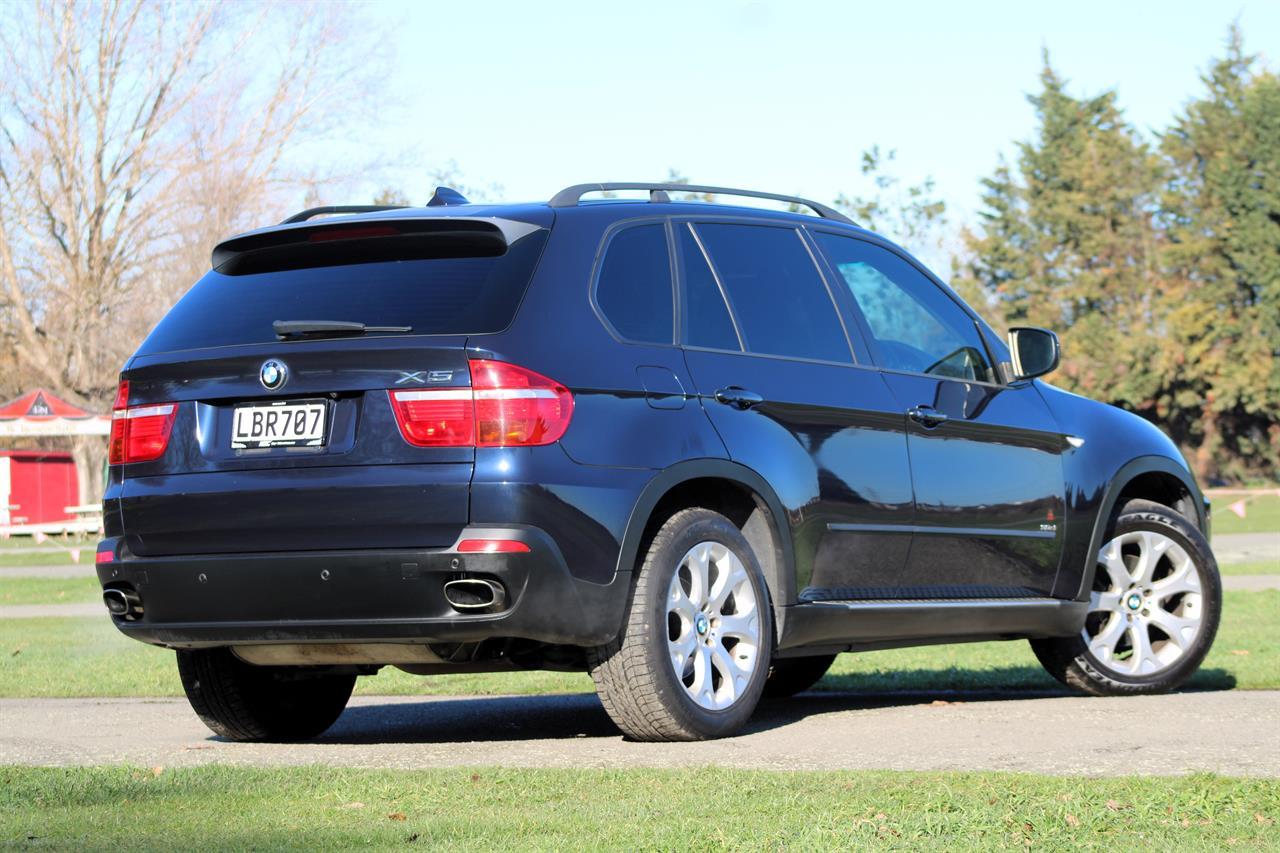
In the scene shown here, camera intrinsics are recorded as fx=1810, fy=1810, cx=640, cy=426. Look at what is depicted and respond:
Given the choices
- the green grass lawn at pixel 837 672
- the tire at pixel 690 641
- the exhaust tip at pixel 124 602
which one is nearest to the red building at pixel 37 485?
the green grass lawn at pixel 837 672

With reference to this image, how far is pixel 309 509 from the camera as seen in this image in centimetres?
572

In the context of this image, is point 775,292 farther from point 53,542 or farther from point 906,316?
point 53,542

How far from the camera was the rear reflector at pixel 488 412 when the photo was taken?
5578 millimetres

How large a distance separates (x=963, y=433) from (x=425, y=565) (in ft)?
8.83

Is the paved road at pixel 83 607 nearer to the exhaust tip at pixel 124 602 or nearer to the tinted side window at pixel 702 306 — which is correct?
the exhaust tip at pixel 124 602

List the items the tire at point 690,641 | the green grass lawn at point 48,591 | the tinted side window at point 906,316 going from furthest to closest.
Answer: the green grass lawn at point 48,591
the tinted side window at point 906,316
the tire at point 690,641

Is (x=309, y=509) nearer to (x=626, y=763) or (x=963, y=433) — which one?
(x=626, y=763)

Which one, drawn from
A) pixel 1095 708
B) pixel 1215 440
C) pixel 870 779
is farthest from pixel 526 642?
pixel 1215 440

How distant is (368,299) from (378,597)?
1040 mm

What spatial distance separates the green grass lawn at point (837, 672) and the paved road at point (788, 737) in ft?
2.33

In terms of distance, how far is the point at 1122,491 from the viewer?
823 cm

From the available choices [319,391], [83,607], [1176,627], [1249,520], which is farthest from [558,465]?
[1249,520]

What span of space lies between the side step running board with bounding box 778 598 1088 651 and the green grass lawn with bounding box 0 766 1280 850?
5.06ft

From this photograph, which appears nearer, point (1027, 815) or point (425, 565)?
point (1027, 815)
